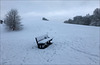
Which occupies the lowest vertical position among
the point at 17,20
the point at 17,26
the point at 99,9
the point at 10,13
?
the point at 17,26

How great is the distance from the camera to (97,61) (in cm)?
483

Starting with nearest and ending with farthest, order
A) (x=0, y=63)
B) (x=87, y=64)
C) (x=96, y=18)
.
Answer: (x=87, y=64), (x=0, y=63), (x=96, y=18)

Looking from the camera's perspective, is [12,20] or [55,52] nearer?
[55,52]

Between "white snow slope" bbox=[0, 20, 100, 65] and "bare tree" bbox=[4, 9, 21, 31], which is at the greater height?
"bare tree" bbox=[4, 9, 21, 31]

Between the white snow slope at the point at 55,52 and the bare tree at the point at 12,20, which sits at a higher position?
the bare tree at the point at 12,20

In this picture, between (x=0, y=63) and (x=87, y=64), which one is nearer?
(x=87, y=64)

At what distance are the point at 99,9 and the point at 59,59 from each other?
3844 centimetres

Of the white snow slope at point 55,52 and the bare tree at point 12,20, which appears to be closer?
the white snow slope at point 55,52

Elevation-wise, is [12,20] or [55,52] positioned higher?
[12,20]

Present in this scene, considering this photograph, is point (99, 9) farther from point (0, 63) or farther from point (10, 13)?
point (0, 63)

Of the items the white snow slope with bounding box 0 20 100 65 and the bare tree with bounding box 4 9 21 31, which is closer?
the white snow slope with bounding box 0 20 100 65

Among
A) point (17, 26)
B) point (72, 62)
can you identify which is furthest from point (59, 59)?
point (17, 26)

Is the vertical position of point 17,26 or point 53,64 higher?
point 17,26

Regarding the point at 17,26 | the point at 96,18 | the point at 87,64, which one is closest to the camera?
the point at 87,64
